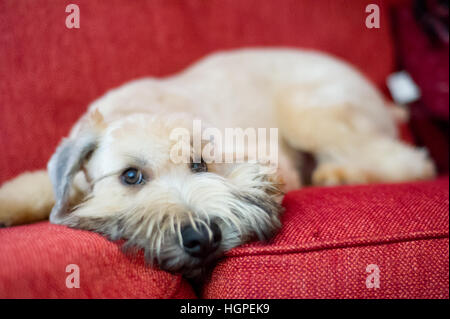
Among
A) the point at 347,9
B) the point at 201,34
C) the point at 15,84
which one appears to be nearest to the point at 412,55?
the point at 347,9

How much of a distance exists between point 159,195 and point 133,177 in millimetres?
199

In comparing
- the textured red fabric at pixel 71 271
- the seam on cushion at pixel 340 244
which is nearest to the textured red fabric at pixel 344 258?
the seam on cushion at pixel 340 244

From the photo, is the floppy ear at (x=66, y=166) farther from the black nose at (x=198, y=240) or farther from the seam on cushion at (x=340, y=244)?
the seam on cushion at (x=340, y=244)

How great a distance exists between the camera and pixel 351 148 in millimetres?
2594

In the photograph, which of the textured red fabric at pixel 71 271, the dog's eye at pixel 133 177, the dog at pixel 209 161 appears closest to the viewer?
the textured red fabric at pixel 71 271

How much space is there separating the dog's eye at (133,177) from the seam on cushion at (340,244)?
500 millimetres

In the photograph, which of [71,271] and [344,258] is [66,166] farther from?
[344,258]

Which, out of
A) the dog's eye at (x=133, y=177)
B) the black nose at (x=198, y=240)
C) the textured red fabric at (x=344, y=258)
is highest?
the dog's eye at (x=133, y=177)

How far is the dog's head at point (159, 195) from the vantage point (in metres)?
1.30

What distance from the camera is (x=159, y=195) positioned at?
1461 mm

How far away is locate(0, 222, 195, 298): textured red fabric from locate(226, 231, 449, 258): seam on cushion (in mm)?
267

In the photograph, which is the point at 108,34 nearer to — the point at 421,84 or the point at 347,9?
the point at 347,9

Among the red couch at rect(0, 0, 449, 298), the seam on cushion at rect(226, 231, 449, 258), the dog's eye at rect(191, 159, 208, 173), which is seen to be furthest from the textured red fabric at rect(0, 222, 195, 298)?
the dog's eye at rect(191, 159, 208, 173)
